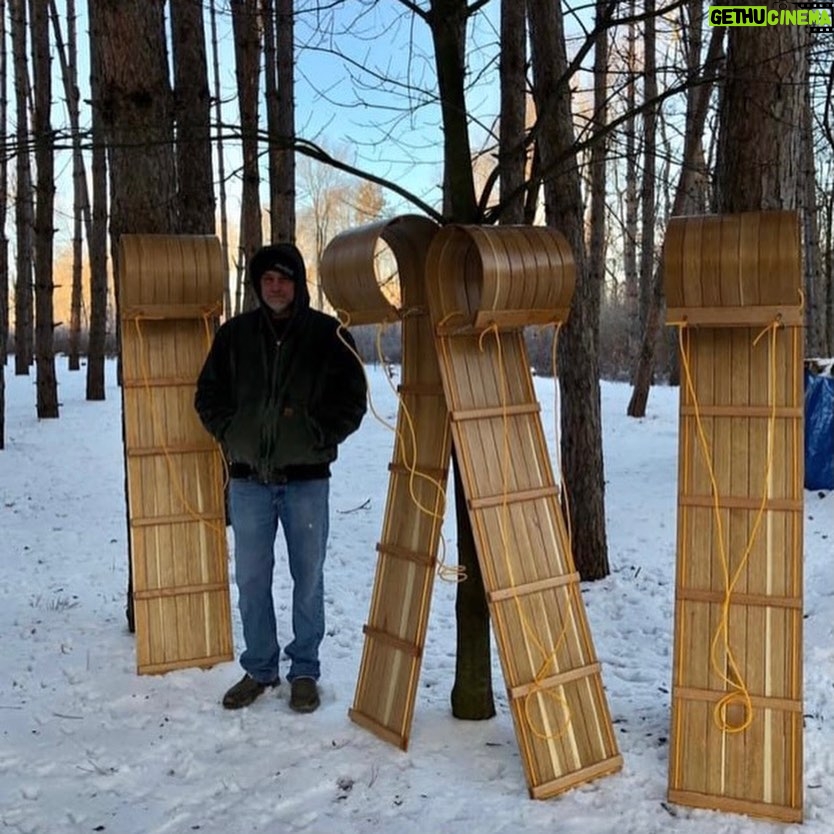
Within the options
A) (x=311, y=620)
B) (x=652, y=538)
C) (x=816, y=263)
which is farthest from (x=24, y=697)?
(x=816, y=263)

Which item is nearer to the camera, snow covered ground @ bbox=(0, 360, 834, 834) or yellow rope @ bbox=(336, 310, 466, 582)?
snow covered ground @ bbox=(0, 360, 834, 834)

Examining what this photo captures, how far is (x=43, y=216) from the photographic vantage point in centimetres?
1152

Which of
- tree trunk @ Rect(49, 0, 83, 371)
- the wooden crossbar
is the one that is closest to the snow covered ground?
the wooden crossbar

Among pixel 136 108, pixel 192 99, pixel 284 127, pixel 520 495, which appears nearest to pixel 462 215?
pixel 520 495

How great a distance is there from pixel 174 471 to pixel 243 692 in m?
1.07

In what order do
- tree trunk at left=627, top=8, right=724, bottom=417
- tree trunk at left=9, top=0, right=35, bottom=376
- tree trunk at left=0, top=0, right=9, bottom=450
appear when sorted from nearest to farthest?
tree trunk at left=627, top=8, right=724, bottom=417 < tree trunk at left=0, top=0, right=9, bottom=450 < tree trunk at left=9, top=0, right=35, bottom=376

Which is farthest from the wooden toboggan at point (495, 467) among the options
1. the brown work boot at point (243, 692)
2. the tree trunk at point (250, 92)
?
the tree trunk at point (250, 92)

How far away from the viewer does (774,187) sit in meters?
3.11

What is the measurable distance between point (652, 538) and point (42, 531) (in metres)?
4.65

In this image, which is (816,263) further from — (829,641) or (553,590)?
(553,590)

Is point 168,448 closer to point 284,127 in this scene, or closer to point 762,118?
point 762,118

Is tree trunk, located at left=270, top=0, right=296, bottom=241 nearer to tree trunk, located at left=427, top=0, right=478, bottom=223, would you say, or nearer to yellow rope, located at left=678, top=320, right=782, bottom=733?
tree trunk, located at left=427, top=0, right=478, bottom=223

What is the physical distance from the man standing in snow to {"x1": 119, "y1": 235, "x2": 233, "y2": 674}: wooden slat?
0.42 metres

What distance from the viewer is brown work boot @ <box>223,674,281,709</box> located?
143 inches
